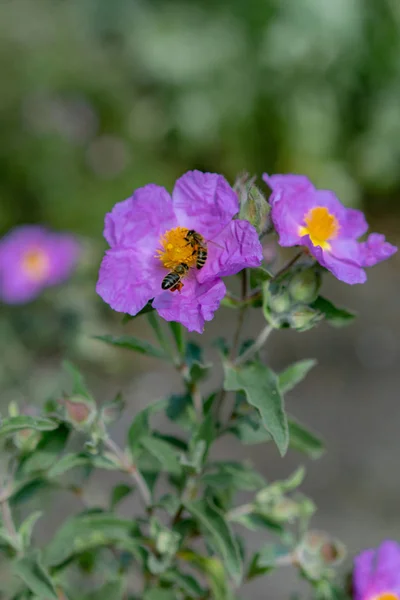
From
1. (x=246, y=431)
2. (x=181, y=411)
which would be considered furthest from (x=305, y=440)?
(x=181, y=411)

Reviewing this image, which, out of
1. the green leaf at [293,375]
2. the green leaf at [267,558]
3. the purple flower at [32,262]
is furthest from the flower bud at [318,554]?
the purple flower at [32,262]

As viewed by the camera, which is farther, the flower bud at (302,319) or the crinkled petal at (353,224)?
the crinkled petal at (353,224)

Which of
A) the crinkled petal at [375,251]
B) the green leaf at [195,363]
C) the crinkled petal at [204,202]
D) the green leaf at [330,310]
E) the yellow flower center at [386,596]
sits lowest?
the yellow flower center at [386,596]

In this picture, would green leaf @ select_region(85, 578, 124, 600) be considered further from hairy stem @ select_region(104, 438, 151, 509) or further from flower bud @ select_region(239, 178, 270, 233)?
flower bud @ select_region(239, 178, 270, 233)

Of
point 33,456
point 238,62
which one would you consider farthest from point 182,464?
point 238,62

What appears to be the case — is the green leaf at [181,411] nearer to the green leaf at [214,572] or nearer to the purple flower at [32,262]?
the green leaf at [214,572]

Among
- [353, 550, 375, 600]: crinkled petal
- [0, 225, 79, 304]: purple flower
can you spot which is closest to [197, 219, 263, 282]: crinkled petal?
[353, 550, 375, 600]: crinkled petal

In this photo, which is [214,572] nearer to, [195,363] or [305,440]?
[305,440]
